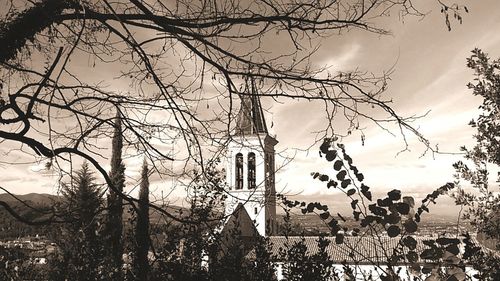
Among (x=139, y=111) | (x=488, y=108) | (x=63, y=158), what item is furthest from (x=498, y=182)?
(x=63, y=158)

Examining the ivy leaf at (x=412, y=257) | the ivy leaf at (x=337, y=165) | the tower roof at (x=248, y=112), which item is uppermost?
the tower roof at (x=248, y=112)

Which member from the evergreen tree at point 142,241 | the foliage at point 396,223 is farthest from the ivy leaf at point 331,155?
the evergreen tree at point 142,241

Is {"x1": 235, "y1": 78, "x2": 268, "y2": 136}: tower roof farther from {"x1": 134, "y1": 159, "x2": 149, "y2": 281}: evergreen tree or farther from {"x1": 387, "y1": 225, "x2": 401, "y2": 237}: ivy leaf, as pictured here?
{"x1": 387, "y1": 225, "x2": 401, "y2": 237}: ivy leaf

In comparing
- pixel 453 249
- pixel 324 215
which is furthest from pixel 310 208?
pixel 453 249

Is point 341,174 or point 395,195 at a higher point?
point 341,174

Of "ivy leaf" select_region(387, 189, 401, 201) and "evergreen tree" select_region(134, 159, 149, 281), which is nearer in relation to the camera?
"ivy leaf" select_region(387, 189, 401, 201)

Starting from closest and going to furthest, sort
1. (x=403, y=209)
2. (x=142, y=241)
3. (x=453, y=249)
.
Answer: (x=453, y=249) < (x=403, y=209) < (x=142, y=241)

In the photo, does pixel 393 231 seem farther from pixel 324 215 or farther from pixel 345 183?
pixel 324 215

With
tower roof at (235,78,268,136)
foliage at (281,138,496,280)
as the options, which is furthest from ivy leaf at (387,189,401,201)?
tower roof at (235,78,268,136)

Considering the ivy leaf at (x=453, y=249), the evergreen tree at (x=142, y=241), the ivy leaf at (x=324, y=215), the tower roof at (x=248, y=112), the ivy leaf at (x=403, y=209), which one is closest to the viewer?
the ivy leaf at (x=453, y=249)

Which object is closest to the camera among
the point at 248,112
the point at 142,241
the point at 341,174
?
the point at 341,174

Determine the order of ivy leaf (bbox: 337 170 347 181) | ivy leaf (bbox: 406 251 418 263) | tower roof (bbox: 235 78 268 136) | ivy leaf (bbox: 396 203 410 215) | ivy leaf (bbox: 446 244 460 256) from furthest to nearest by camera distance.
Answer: tower roof (bbox: 235 78 268 136)
ivy leaf (bbox: 337 170 347 181)
ivy leaf (bbox: 396 203 410 215)
ivy leaf (bbox: 406 251 418 263)
ivy leaf (bbox: 446 244 460 256)

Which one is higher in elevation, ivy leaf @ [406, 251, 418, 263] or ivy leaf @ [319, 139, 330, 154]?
ivy leaf @ [319, 139, 330, 154]

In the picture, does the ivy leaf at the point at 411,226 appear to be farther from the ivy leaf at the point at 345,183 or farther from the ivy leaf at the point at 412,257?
the ivy leaf at the point at 345,183
